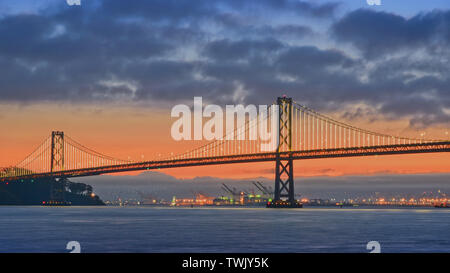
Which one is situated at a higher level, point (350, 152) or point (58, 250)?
point (350, 152)

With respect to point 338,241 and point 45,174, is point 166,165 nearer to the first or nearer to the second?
point 45,174

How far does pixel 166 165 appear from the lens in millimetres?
102500
